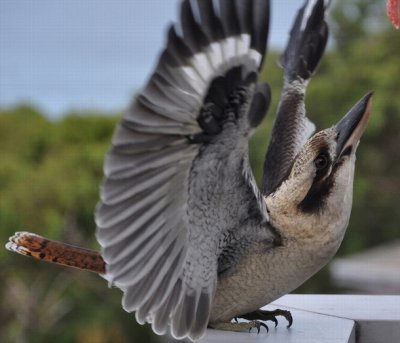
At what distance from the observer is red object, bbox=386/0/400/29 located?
5.93ft

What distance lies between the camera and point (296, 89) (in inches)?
95.9

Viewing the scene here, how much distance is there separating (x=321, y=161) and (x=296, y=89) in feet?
1.48

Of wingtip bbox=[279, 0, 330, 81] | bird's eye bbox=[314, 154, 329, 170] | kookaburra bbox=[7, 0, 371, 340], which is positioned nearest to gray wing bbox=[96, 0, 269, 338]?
kookaburra bbox=[7, 0, 371, 340]

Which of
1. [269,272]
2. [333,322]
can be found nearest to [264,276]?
[269,272]

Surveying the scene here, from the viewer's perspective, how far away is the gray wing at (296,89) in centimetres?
234

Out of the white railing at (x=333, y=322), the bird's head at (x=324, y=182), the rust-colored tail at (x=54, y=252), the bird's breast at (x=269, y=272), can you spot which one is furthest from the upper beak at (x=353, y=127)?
the rust-colored tail at (x=54, y=252)

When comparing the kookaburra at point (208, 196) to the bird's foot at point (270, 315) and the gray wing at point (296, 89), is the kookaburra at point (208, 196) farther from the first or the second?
the gray wing at point (296, 89)

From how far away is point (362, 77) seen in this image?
1103cm

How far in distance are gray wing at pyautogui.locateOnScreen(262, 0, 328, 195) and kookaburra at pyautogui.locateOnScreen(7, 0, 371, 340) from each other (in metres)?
0.18

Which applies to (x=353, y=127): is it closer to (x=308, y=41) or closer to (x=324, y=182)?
(x=324, y=182)

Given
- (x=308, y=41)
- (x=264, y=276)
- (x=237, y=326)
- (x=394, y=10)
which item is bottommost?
(x=237, y=326)

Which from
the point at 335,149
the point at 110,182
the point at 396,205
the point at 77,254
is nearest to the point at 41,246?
the point at 77,254

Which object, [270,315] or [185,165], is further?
[270,315]

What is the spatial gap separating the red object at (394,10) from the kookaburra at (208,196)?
0.72 feet
